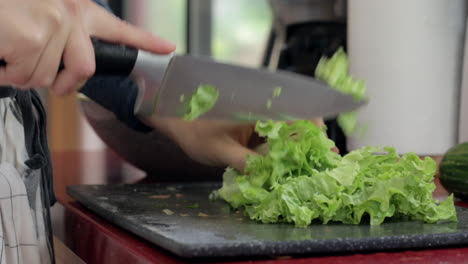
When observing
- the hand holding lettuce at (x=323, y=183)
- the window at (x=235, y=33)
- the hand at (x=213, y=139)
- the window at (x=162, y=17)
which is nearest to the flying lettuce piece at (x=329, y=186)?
the hand holding lettuce at (x=323, y=183)

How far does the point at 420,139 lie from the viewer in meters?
1.55

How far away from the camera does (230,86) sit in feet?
3.41

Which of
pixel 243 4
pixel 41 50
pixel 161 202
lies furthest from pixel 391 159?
pixel 243 4

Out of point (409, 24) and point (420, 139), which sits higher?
point (409, 24)

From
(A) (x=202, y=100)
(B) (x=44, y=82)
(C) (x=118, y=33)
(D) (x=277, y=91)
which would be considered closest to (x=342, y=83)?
(D) (x=277, y=91)

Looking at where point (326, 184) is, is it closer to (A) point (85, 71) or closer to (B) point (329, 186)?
(B) point (329, 186)

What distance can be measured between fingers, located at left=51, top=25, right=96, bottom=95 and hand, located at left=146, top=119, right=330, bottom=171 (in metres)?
0.34

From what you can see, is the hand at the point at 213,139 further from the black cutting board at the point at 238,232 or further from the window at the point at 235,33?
the window at the point at 235,33

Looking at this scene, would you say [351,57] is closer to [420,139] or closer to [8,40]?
[420,139]

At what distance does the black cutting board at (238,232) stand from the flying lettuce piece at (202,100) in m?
0.14

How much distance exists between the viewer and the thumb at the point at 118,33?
0.96 m

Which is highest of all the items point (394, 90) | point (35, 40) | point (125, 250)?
point (35, 40)

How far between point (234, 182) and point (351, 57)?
2.29 ft

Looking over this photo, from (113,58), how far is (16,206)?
244 millimetres
